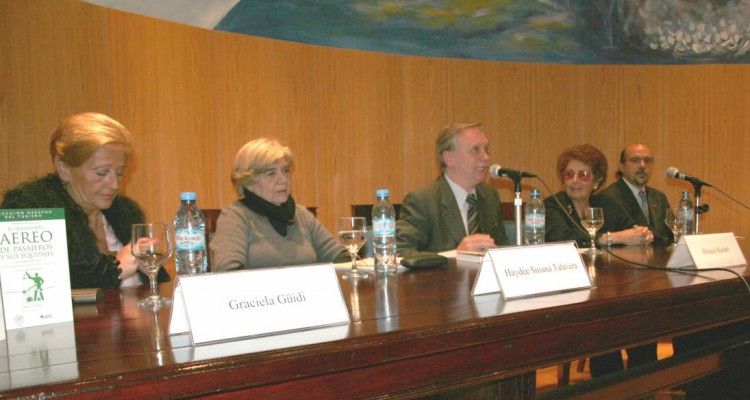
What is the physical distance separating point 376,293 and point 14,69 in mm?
2428

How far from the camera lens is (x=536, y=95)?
18.4 ft

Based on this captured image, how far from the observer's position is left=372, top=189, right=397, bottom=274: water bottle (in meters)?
2.00

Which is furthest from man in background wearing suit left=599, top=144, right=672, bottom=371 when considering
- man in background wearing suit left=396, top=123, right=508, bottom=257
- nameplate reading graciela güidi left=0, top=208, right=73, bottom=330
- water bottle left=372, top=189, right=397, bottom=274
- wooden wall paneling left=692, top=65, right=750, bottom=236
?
nameplate reading graciela güidi left=0, top=208, right=73, bottom=330

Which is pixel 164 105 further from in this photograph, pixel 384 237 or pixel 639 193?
pixel 639 193

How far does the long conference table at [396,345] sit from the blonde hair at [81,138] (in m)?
0.66

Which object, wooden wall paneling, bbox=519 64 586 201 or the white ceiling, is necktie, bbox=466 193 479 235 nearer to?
the white ceiling

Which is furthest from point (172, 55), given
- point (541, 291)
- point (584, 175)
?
point (541, 291)

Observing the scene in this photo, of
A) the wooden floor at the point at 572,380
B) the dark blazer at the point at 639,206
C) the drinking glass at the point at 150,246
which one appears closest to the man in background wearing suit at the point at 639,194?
the dark blazer at the point at 639,206

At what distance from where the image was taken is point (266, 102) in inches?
171

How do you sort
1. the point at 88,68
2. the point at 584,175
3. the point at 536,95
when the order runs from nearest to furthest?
the point at 88,68 < the point at 584,175 < the point at 536,95

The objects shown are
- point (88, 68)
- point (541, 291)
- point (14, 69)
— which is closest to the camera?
point (541, 291)

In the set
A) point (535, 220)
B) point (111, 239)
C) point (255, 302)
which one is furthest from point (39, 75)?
point (255, 302)

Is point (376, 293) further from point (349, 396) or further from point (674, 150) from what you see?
point (674, 150)

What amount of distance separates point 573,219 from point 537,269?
166 centimetres
